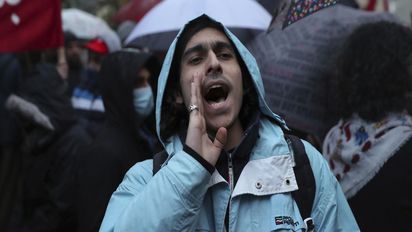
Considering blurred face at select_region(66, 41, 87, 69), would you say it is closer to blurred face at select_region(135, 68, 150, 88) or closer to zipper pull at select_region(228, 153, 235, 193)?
blurred face at select_region(135, 68, 150, 88)

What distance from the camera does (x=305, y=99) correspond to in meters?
3.94

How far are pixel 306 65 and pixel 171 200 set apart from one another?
2004mm

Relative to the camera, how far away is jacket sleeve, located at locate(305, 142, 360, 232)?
2383 millimetres

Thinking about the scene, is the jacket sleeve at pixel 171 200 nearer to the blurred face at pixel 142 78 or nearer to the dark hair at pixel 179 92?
the dark hair at pixel 179 92

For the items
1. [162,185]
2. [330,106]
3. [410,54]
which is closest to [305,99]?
[330,106]

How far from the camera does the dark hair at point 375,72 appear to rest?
333 cm

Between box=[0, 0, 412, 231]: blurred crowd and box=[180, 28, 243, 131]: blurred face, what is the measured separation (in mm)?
1013

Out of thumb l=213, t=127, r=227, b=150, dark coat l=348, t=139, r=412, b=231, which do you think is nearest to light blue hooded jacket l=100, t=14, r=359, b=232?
thumb l=213, t=127, r=227, b=150

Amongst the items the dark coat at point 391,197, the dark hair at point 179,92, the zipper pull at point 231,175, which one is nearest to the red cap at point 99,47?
the dark coat at point 391,197

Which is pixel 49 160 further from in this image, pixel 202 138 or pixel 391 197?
pixel 202 138

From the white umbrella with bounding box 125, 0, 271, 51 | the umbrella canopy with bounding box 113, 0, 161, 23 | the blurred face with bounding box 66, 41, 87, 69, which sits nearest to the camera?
the white umbrella with bounding box 125, 0, 271, 51

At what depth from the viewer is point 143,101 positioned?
14.7 ft

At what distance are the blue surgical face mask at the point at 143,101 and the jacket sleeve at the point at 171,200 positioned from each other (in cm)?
220

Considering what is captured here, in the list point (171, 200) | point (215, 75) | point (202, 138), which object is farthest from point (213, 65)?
point (171, 200)
